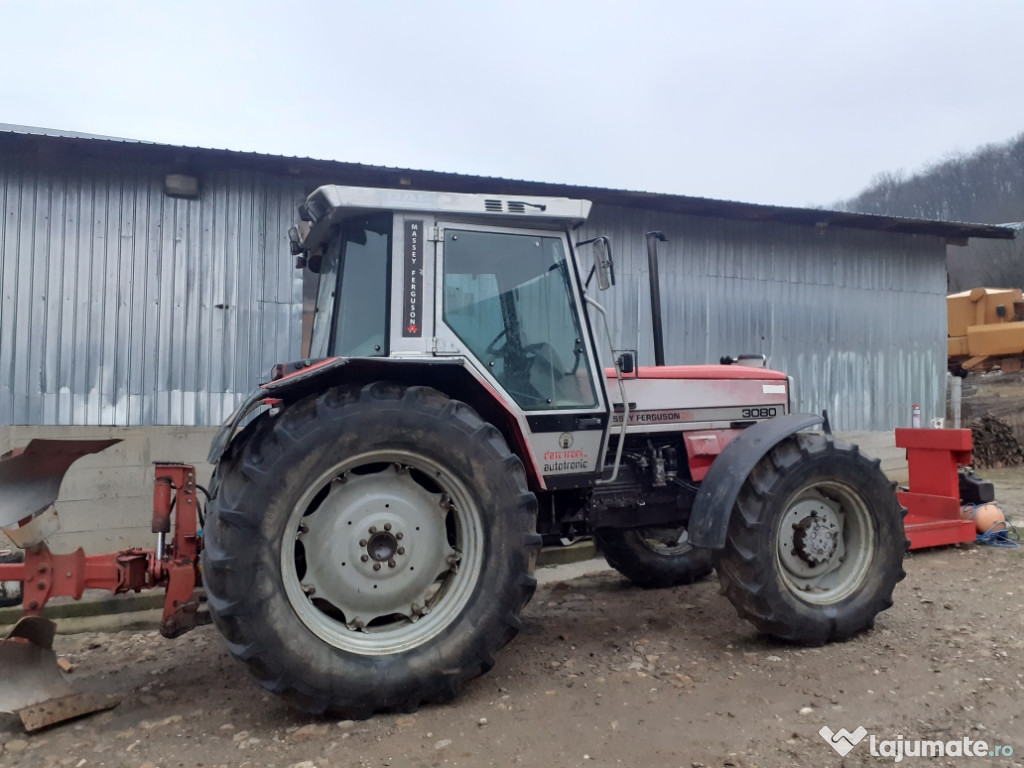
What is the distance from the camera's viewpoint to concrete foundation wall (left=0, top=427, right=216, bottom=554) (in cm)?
646

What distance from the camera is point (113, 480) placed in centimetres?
659

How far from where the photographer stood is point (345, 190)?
360cm

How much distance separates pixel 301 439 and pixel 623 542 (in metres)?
2.96

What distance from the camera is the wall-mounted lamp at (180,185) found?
6926 mm

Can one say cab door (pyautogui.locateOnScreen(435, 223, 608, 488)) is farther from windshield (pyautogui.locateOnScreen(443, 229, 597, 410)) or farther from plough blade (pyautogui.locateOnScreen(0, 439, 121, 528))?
plough blade (pyautogui.locateOnScreen(0, 439, 121, 528))

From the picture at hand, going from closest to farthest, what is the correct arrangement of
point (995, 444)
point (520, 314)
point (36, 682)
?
point (36, 682)
point (520, 314)
point (995, 444)

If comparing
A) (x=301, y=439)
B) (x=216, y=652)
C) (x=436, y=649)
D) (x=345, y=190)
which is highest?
(x=345, y=190)

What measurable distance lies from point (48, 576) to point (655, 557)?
379 cm

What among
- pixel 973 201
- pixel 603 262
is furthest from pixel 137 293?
pixel 973 201

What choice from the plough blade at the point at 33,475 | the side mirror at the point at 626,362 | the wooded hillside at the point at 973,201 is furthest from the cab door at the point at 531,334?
the wooded hillside at the point at 973,201

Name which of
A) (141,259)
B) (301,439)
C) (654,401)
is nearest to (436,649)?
(301,439)

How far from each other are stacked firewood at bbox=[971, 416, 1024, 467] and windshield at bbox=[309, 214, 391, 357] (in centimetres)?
1244

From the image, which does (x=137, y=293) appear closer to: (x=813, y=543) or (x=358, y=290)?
(x=358, y=290)

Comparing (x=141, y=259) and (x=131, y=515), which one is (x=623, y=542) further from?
(x=141, y=259)
